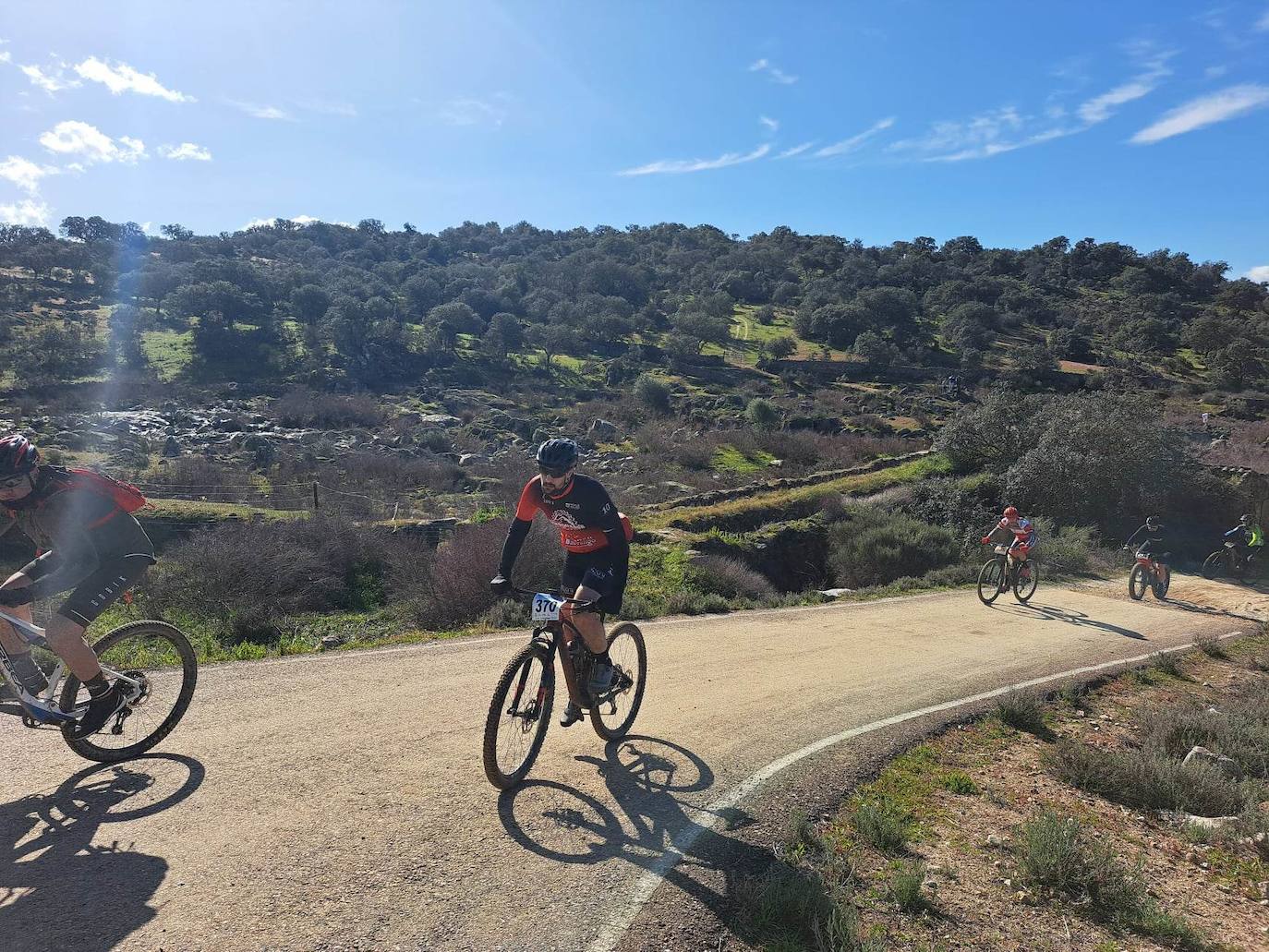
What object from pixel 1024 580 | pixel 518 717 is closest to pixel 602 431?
pixel 1024 580

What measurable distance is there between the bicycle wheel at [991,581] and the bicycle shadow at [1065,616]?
263 millimetres

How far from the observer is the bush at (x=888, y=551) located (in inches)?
746

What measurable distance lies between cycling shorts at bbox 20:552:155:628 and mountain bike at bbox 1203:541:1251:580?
22216 mm

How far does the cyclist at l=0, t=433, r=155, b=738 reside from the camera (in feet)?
14.0

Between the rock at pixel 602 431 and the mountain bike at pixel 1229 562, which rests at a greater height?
the rock at pixel 602 431

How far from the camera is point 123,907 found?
3.29 metres

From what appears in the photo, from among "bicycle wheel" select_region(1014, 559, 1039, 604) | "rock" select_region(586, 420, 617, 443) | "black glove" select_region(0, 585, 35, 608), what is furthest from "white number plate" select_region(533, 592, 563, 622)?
"rock" select_region(586, 420, 617, 443)

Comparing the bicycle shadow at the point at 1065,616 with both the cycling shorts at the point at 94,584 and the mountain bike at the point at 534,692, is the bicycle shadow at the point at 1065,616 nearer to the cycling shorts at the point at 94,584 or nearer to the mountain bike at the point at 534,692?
the mountain bike at the point at 534,692

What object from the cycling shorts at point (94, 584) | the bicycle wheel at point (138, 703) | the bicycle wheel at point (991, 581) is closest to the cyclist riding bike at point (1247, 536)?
the bicycle wheel at point (991, 581)

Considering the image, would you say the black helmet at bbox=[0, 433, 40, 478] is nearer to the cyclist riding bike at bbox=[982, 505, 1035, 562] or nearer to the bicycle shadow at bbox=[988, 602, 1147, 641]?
the bicycle shadow at bbox=[988, 602, 1147, 641]

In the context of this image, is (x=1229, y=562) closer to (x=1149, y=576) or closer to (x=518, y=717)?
(x=1149, y=576)

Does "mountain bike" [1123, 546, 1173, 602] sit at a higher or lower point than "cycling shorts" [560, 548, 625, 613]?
lower

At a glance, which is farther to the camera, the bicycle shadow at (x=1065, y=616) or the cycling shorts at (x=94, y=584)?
the bicycle shadow at (x=1065, y=616)

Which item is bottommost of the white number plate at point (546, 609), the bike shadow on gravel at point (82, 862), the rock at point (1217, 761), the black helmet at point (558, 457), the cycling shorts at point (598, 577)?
the bike shadow on gravel at point (82, 862)
